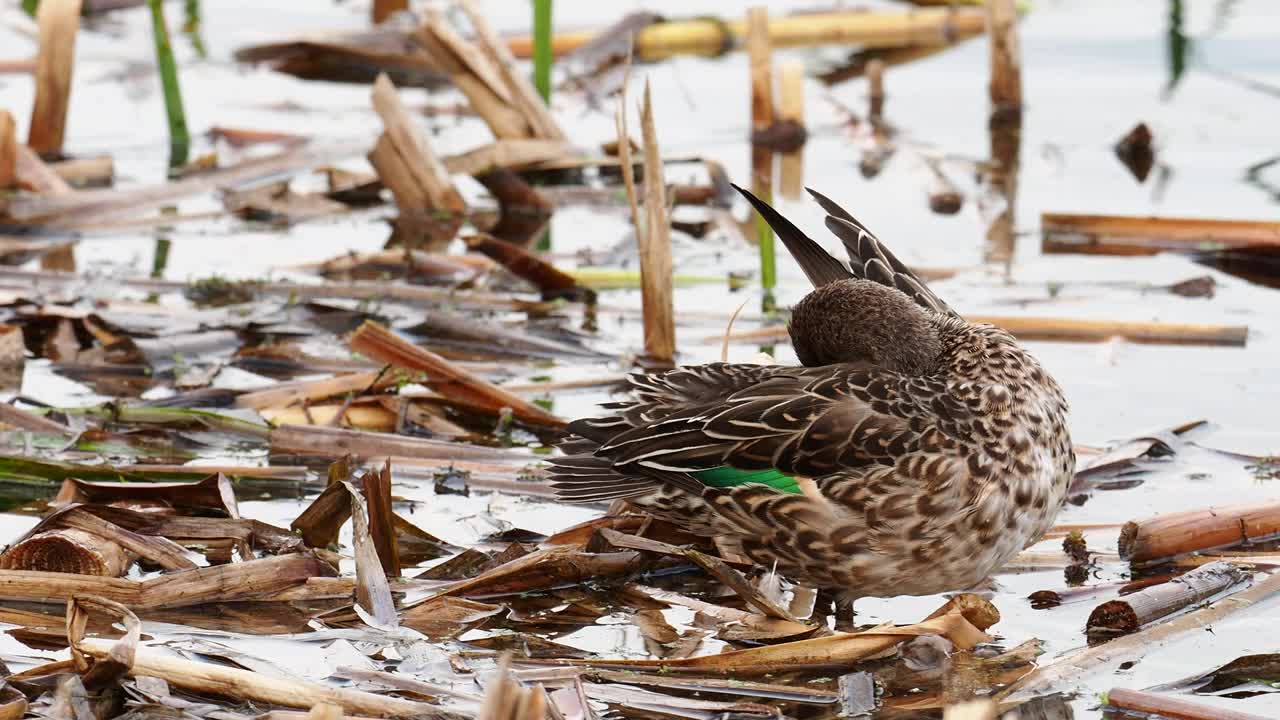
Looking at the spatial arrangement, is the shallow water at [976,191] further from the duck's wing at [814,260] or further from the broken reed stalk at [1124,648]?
the duck's wing at [814,260]

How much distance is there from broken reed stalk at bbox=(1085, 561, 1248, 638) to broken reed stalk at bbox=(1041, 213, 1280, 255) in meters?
3.45

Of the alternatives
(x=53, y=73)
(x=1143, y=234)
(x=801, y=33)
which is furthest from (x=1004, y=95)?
(x=53, y=73)

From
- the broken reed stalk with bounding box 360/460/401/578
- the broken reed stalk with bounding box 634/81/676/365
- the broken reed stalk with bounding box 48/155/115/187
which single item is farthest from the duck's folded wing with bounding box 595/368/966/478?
the broken reed stalk with bounding box 48/155/115/187

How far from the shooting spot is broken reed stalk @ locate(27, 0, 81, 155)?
9.10m

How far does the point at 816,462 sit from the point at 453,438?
5.24ft

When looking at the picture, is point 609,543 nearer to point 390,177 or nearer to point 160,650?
point 160,650

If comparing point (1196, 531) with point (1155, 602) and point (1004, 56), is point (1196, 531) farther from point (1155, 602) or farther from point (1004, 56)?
point (1004, 56)

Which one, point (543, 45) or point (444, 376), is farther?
point (543, 45)

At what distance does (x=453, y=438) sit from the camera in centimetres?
588

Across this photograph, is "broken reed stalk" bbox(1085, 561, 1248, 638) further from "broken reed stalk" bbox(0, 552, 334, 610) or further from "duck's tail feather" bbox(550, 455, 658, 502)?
"broken reed stalk" bbox(0, 552, 334, 610)

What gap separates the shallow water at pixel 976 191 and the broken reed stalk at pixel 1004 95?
9cm

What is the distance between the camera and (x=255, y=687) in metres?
3.74

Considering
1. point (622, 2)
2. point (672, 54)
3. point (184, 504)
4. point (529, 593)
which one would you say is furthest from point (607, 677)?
point (622, 2)

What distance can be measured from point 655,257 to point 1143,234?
274 centimetres
